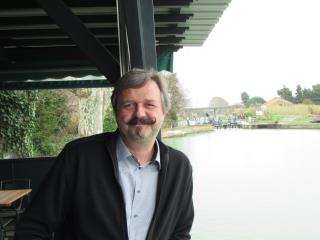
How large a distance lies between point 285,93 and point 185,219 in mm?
6035

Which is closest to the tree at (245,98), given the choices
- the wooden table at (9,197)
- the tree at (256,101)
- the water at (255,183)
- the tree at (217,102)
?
the tree at (256,101)

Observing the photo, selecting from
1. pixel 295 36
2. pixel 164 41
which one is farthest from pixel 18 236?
pixel 295 36

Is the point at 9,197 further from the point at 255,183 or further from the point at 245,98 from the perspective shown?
the point at 255,183

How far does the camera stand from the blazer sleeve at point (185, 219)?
1.53 m

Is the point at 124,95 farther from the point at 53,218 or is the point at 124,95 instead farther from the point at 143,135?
the point at 53,218

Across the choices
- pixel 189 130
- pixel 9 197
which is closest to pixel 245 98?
pixel 189 130

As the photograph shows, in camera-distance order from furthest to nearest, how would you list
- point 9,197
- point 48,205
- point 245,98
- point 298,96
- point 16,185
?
point 245,98, point 298,96, point 16,185, point 9,197, point 48,205

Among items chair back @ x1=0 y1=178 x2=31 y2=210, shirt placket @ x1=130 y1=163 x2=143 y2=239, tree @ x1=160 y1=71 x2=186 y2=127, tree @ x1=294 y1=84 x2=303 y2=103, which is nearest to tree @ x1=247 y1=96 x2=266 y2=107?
tree @ x1=294 y1=84 x2=303 y2=103

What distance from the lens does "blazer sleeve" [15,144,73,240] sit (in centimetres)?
130

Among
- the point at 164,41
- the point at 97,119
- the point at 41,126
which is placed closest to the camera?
the point at 164,41

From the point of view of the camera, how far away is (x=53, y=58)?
4.76 metres

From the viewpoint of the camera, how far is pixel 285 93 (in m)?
7.16

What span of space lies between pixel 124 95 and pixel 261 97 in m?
6.25

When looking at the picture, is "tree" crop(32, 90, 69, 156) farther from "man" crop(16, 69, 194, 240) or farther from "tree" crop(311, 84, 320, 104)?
"man" crop(16, 69, 194, 240)
